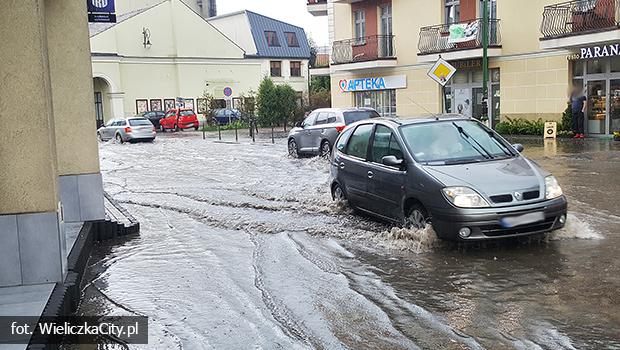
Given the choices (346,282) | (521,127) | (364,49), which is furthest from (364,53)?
(346,282)

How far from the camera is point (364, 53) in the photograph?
34312mm

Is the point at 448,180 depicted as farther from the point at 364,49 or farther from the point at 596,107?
the point at 364,49

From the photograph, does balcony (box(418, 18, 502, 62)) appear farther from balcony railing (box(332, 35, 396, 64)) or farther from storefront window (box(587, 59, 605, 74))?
storefront window (box(587, 59, 605, 74))

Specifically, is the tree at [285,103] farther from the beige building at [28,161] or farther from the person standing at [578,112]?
the beige building at [28,161]

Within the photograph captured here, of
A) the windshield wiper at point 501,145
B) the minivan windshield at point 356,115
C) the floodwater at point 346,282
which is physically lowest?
the floodwater at point 346,282

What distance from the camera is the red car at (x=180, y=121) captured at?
48125mm

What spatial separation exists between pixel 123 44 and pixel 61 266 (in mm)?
49233

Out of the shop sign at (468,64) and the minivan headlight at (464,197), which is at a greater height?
the shop sign at (468,64)

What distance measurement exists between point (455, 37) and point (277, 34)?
35049 millimetres

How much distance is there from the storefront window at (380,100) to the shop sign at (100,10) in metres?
23.7

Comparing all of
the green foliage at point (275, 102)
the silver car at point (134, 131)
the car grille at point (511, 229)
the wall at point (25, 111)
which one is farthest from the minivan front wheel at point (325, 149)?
the green foliage at point (275, 102)

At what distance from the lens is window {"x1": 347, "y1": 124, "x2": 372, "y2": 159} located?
33.2ft

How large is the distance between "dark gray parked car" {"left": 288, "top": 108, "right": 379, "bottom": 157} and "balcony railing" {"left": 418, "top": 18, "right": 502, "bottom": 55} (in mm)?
9171

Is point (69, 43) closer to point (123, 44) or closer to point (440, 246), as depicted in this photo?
point (440, 246)
